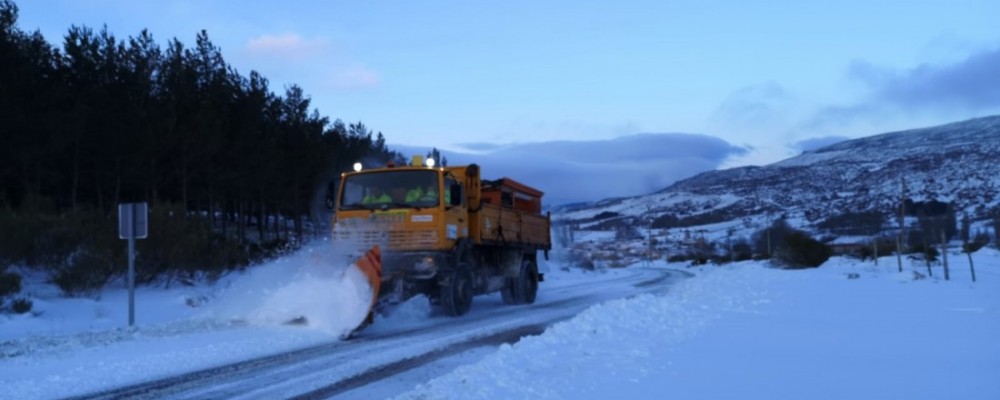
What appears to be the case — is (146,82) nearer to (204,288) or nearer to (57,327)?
(204,288)

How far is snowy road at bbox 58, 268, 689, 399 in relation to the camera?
26.5ft

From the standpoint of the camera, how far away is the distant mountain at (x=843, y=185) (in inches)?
3105

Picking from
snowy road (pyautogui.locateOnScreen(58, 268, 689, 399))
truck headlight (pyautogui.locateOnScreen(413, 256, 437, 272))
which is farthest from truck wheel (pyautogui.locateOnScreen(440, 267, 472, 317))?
truck headlight (pyautogui.locateOnScreen(413, 256, 437, 272))

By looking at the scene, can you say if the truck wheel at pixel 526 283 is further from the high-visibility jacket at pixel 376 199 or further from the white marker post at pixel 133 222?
the white marker post at pixel 133 222

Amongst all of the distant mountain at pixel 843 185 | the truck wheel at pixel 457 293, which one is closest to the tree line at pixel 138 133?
the truck wheel at pixel 457 293

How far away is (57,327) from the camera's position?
1339 centimetres

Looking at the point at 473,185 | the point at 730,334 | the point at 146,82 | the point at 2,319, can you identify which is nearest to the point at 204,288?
the point at 2,319

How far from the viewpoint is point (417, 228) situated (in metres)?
14.4

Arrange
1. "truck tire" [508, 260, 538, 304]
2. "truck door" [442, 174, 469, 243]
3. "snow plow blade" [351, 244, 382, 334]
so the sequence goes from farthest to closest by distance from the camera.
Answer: "truck tire" [508, 260, 538, 304], "truck door" [442, 174, 469, 243], "snow plow blade" [351, 244, 382, 334]

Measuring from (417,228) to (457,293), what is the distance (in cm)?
152

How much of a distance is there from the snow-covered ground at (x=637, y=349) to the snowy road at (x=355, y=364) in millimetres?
271

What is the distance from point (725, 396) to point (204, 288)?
1706 centimetres

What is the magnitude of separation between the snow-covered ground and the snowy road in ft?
0.89

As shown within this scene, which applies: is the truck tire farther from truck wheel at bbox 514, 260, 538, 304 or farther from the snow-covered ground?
the snow-covered ground
